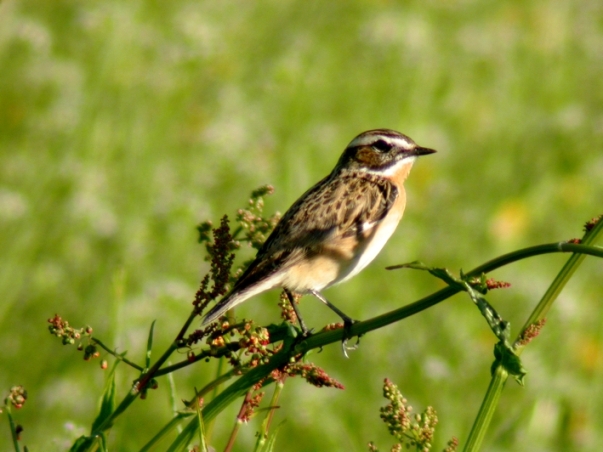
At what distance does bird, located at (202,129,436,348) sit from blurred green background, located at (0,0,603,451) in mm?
811

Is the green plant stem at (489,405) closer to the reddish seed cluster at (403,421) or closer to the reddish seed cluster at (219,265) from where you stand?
the reddish seed cluster at (403,421)

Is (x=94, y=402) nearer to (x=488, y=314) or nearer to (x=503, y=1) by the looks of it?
(x=488, y=314)

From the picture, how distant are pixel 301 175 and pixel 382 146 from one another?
2284mm

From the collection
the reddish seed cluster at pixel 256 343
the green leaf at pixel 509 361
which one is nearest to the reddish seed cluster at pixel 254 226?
the reddish seed cluster at pixel 256 343

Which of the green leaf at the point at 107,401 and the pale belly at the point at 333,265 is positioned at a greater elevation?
the pale belly at the point at 333,265

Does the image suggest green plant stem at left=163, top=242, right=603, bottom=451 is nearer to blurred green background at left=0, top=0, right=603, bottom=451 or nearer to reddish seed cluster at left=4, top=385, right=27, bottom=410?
reddish seed cluster at left=4, top=385, right=27, bottom=410

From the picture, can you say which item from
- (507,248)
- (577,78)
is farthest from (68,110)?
(577,78)

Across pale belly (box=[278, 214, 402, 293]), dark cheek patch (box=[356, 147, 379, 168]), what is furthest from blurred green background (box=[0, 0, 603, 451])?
dark cheek patch (box=[356, 147, 379, 168])

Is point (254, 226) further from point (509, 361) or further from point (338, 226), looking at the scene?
point (338, 226)

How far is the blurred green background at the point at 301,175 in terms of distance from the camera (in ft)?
19.1

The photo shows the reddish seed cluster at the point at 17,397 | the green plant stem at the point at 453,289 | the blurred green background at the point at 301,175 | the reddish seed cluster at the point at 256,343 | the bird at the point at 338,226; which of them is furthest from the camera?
the blurred green background at the point at 301,175

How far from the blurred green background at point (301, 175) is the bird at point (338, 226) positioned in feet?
2.66

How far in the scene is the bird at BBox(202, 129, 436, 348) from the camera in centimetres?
459

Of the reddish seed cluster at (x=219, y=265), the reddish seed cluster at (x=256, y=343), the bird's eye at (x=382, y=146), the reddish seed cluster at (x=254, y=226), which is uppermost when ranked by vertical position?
the bird's eye at (x=382, y=146)
